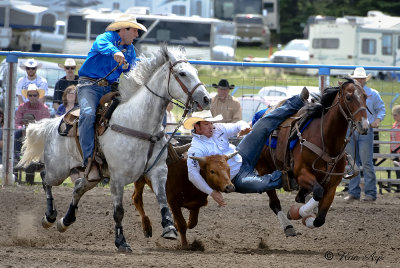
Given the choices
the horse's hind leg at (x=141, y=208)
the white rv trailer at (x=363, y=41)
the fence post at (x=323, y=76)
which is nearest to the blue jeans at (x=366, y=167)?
the fence post at (x=323, y=76)

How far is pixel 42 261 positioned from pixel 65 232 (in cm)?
252

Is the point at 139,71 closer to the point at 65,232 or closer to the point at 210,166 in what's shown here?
the point at 210,166

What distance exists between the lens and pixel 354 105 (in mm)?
7730

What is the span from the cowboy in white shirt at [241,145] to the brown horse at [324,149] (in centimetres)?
29

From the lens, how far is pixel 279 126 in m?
8.70

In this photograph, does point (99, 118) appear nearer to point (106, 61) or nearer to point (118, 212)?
point (106, 61)

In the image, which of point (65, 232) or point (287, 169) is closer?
point (287, 169)

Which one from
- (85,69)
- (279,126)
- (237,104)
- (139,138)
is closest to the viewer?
(139,138)

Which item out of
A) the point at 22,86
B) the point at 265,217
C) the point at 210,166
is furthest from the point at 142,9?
the point at 210,166

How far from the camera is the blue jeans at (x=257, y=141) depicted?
8.12 metres

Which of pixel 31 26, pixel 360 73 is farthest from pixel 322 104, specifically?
pixel 31 26

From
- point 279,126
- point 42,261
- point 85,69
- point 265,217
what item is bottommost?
point 265,217

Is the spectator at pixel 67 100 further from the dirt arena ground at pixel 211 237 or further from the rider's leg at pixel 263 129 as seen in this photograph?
the rider's leg at pixel 263 129

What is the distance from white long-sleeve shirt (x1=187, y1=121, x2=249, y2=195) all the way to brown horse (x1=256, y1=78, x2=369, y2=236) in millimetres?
631
